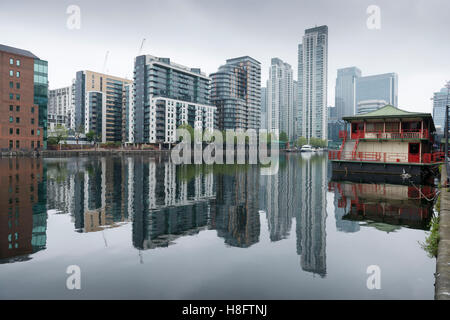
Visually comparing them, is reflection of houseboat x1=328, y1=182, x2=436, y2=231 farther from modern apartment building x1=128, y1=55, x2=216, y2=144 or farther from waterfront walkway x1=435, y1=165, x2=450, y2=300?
modern apartment building x1=128, y1=55, x2=216, y2=144

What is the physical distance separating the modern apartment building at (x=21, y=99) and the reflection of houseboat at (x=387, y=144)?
101340 mm

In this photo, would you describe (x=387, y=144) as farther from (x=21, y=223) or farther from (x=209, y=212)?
(x=21, y=223)

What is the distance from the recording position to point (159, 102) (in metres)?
156

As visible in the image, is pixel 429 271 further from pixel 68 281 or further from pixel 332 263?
pixel 68 281

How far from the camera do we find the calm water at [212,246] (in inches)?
368

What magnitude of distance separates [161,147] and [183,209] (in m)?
142

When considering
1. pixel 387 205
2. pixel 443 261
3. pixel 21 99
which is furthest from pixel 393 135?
pixel 21 99

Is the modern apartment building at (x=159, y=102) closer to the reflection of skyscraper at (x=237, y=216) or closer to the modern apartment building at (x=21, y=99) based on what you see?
the modern apartment building at (x=21, y=99)

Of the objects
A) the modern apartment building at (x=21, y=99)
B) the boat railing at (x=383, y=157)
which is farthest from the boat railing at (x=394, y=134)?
the modern apartment building at (x=21, y=99)

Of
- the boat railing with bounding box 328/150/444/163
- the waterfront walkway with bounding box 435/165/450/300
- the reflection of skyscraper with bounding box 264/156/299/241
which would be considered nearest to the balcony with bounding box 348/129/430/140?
the boat railing with bounding box 328/150/444/163

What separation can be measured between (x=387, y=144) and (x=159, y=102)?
412ft

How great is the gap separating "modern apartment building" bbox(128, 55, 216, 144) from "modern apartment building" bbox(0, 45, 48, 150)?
171 feet

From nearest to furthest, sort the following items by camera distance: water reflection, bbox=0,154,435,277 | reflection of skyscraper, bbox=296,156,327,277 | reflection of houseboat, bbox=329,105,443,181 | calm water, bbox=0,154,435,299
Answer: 1. calm water, bbox=0,154,435,299
2. reflection of skyscraper, bbox=296,156,327,277
3. water reflection, bbox=0,154,435,277
4. reflection of houseboat, bbox=329,105,443,181

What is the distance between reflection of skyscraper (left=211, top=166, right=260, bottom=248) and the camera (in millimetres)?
15102
